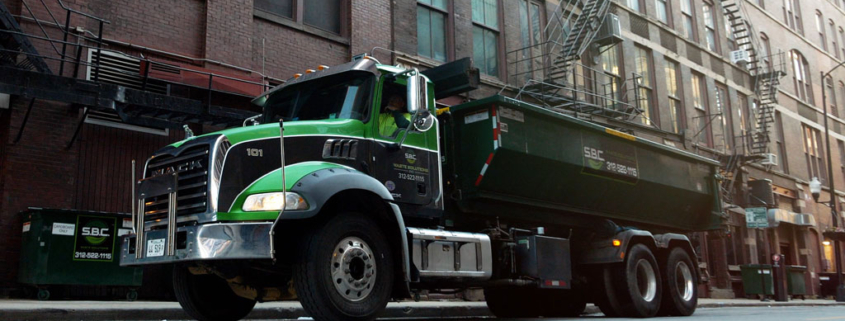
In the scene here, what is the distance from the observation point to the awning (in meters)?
28.5

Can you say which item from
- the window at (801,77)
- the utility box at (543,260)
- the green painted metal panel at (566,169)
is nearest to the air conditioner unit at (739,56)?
the window at (801,77)

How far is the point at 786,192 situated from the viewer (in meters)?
32.2

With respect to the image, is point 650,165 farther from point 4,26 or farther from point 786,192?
point 786,192

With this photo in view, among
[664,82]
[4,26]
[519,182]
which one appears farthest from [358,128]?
[664,82]

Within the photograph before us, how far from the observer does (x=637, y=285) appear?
36.6ft

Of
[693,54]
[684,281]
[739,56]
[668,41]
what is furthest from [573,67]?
[739,56]

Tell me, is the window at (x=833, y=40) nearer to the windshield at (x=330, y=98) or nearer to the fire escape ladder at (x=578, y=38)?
the fire escape ladder at (x=578, y=38)

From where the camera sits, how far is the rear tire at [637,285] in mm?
10938

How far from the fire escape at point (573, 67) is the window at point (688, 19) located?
Answer: 265 inches

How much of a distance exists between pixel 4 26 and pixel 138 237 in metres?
6.30

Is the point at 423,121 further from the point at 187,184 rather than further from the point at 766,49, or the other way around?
the point at 766,49

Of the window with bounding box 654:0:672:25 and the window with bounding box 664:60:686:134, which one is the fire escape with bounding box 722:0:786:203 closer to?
the window with bounding box 664:60:686:134

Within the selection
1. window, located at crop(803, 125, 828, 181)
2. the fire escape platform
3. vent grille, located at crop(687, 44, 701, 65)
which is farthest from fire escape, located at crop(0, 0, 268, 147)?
window, located at crop(803, 125, 828, 181)

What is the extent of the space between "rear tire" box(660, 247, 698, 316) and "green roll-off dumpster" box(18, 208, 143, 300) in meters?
8.58
